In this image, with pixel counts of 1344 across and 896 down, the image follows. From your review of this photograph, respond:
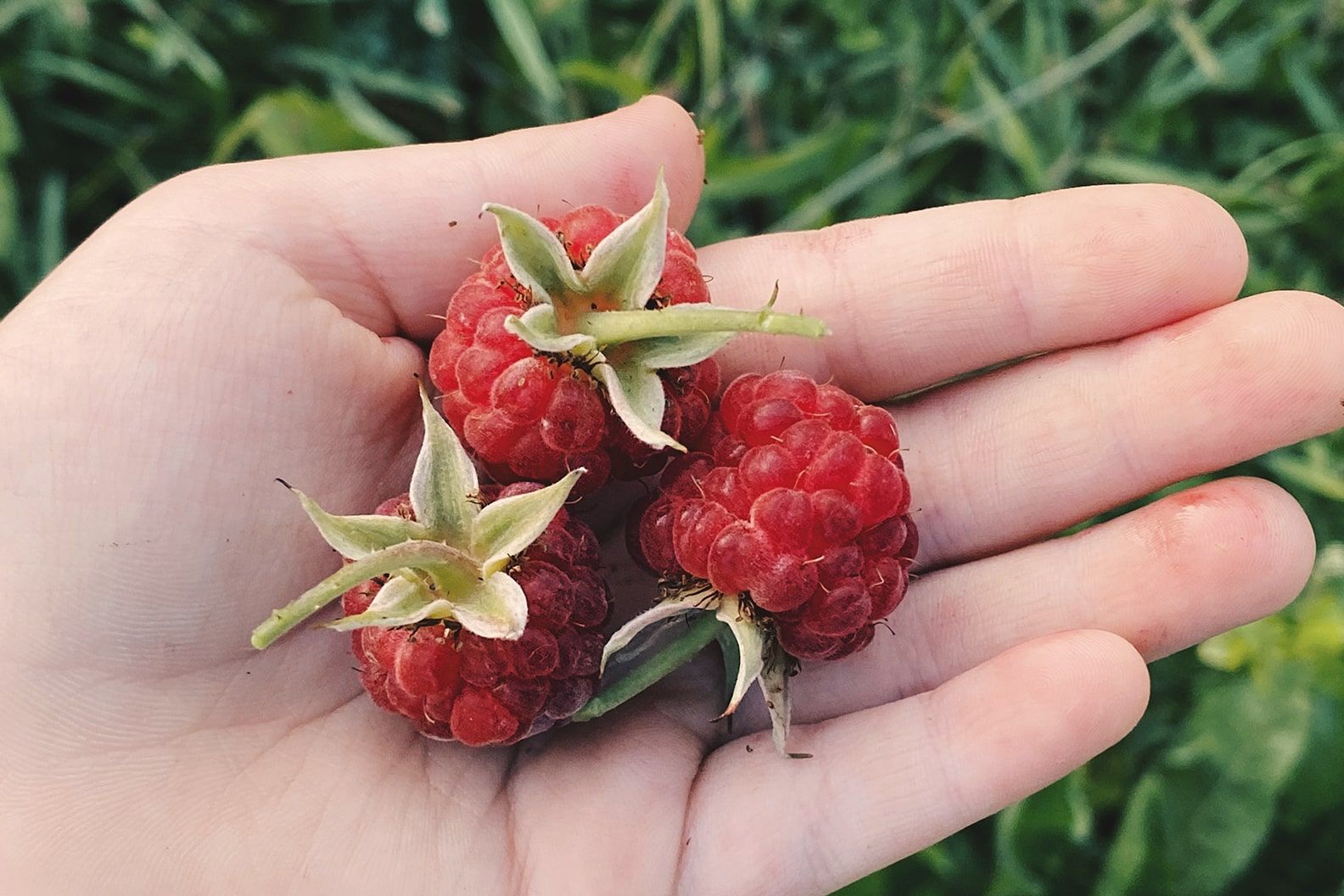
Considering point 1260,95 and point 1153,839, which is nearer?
point 1153,839

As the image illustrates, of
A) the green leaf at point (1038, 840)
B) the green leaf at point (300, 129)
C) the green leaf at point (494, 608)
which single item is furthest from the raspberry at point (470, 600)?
the green leaf at point (300, 129)

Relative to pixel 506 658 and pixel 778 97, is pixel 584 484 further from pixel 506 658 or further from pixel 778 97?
pixel 778 97

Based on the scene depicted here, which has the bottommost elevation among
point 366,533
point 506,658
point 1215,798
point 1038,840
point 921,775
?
point 1038,840

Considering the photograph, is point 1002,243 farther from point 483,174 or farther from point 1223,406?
point 483,174

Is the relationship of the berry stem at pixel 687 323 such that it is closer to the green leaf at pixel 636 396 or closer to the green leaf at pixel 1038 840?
the green leaf at pixel 636 396

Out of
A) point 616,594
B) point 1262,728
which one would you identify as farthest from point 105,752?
point 1262,728

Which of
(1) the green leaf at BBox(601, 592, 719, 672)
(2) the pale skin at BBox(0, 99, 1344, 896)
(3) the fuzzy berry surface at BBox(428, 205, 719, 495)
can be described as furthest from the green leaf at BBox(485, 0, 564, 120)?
(1) the green leaf at BBox(601, 592, 719, 672)

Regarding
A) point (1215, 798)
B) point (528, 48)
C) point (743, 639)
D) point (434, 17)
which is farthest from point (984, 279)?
point (434, 17)
